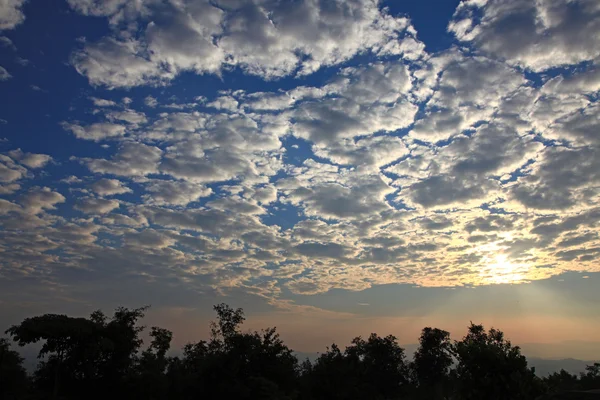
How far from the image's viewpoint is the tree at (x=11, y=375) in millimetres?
56688

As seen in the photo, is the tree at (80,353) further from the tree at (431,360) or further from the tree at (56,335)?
the tree at (431,360)

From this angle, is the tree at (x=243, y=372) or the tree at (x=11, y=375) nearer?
the tree at (x=243, y=372)

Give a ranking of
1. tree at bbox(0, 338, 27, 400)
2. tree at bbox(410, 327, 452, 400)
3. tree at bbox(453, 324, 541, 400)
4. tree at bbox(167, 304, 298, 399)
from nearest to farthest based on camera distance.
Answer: tree at bbox(453, 324, 541, 400), tree at bbox(167, 304, 298, 399), tree at bbox(0, 338, 27, 400), tree at bbox(410, 327, 452, 400)

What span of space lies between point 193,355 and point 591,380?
189 feet

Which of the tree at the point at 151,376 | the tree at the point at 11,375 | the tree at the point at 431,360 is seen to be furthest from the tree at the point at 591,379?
the tree at the point at 11,375

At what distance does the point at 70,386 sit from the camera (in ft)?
176

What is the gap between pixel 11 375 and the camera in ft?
197

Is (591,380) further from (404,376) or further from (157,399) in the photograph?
(157,399)

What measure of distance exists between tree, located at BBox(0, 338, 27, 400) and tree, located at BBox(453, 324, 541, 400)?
55.9 metres

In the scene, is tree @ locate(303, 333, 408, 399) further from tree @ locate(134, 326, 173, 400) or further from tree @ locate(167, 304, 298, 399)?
tree @ locate(134, 326, 173, 400)

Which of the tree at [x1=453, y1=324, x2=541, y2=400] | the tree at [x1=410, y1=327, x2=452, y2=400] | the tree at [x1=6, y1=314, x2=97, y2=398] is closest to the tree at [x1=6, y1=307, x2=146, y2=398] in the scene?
the tree at [x1=6, y1=314, x2=97, y2=398]

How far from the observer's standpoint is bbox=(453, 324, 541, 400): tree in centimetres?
2142

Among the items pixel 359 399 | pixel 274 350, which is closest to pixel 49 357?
pixel 274 350

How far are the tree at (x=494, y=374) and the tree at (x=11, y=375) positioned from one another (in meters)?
55.9
